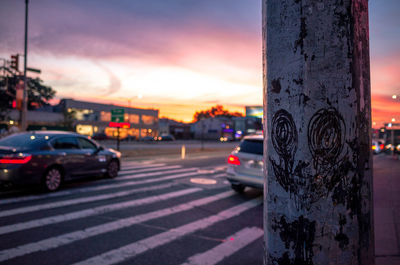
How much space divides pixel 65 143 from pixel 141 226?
479 centimetres

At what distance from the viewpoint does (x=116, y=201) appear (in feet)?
23.6

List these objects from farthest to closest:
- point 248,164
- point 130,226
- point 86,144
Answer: point 86,144 → point 248,164 → point 130,226

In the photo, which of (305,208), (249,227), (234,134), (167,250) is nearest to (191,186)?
(249,227)

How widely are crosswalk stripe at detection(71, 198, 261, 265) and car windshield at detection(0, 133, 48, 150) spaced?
16.2 ft

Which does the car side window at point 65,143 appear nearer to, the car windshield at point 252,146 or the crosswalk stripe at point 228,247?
the car windshield at point 252,146

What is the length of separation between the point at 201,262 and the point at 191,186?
17.9 ft

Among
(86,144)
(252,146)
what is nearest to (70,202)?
(86,144)

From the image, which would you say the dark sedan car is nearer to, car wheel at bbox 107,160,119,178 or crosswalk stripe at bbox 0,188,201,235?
car wheel at bbox 107,160,119,178

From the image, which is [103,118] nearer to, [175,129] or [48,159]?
[175,129]

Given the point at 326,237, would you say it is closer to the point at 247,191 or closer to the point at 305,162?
the point at 305,162

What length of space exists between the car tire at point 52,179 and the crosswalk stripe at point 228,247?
5519 millimetres

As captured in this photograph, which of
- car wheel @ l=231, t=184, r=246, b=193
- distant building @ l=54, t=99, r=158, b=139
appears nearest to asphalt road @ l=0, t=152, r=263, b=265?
car wheel @ l=231, t=184, r=246, b=193

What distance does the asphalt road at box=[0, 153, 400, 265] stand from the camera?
412 cm

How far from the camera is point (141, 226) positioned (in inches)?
213
